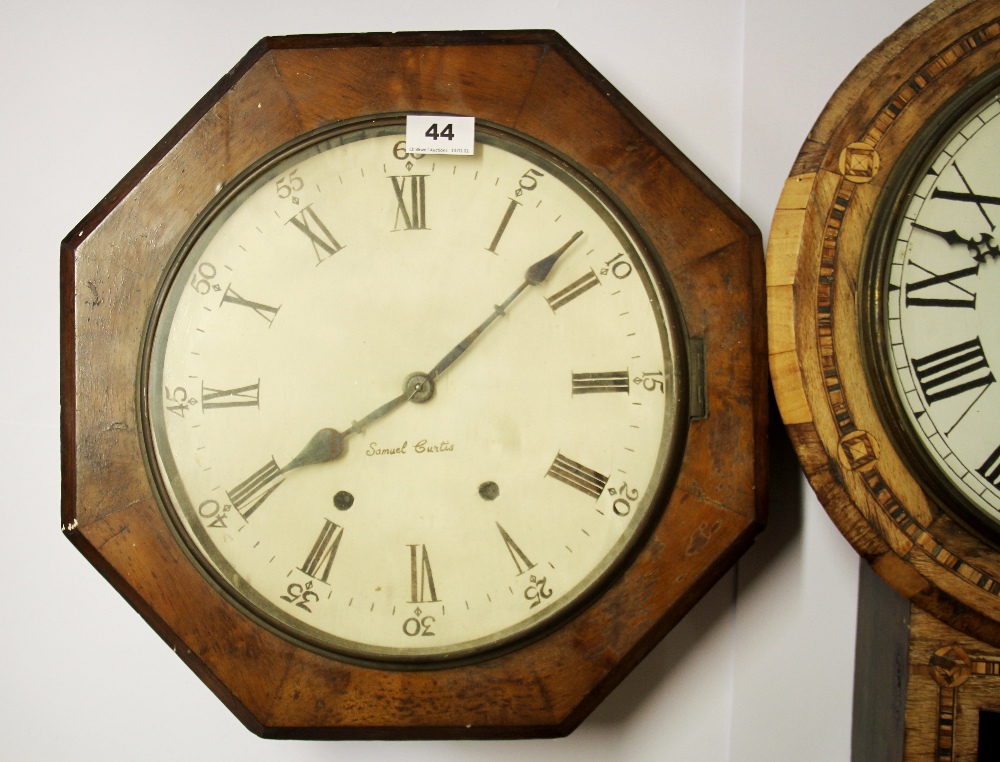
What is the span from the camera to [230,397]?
104cm

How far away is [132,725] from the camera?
1.27 m

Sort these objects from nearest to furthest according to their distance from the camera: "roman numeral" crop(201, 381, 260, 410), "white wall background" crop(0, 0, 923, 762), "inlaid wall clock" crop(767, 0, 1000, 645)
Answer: "inlaid wall clock" crop(767, 0, 1000, 645) < "roman numeral" crop(201, 381, 260, 410) < "white wall background" crop(0, 0, 923, 762)

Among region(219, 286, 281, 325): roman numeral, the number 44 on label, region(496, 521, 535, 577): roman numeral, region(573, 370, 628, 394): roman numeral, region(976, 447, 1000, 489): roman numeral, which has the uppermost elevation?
the number 44 on label

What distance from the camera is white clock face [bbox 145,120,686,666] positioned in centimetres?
101

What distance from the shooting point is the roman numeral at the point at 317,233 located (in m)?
1.04

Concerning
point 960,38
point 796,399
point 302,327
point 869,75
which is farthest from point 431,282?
point 960,38

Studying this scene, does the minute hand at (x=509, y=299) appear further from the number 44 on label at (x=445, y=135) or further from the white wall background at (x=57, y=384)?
the white wall background at (x=57, y=384)

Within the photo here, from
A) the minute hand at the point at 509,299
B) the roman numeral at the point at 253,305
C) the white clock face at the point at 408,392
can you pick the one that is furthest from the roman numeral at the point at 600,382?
the roman numeral at the point at 253,305

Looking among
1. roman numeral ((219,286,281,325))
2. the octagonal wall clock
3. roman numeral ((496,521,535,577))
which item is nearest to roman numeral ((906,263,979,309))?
the octagonal wall clock

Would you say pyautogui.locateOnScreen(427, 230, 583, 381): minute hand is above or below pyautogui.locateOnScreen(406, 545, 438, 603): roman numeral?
above

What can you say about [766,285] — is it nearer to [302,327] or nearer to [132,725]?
[302,327]

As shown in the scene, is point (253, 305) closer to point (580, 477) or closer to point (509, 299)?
point (509, 299)

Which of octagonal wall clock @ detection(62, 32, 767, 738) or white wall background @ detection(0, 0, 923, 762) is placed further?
white wall background @ detection(0, 0, 923, 762)

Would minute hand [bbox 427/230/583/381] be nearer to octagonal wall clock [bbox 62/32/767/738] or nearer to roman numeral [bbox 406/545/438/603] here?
octagonal wall clock [bbox 62/32/767/738]
